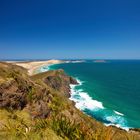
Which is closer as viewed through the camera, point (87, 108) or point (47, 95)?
point (47, 95)

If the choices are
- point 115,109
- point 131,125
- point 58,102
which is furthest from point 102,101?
point 58,102

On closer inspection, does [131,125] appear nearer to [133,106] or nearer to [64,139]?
[133,106]

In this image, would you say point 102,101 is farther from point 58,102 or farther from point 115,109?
point 58,102

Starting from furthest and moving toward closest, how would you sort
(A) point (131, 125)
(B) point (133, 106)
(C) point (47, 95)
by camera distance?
1. (B) point (133, 106)
2. (A) point (131, 125)
3. (C) point (47, 95)

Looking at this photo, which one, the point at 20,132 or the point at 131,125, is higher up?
the point at 20,132

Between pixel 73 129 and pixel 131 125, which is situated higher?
pixel 73 129

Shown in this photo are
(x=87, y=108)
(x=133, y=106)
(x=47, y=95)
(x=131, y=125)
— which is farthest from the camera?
(x=133, y=106)

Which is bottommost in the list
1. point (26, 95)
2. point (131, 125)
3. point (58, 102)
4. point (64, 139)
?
point (131, 125)

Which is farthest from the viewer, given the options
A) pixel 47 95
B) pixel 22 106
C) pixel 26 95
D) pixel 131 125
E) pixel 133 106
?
pixel 133 106

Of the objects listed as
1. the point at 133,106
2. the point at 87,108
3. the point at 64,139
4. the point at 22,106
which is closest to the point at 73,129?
the point at 64,139
